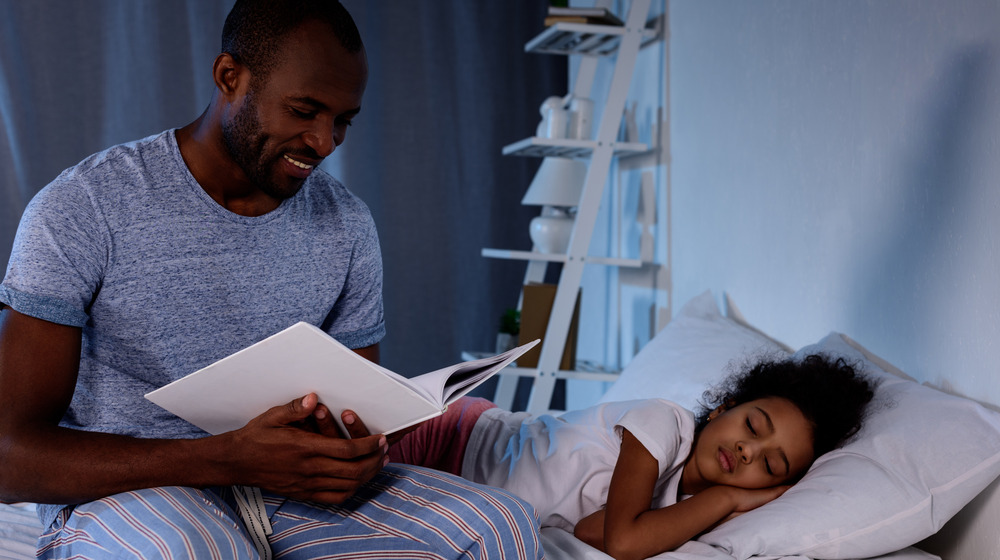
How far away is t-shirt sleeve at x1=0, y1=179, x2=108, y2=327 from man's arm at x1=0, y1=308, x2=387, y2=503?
22mm

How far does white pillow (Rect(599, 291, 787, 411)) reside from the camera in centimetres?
151

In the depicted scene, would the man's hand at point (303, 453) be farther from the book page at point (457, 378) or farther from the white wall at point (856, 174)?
the white wall at point (856, 174)

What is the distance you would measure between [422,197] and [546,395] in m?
0.94

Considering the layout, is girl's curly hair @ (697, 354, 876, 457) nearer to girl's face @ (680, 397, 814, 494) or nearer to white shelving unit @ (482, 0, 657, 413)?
girl's face @ (680, 397, 814, 494)

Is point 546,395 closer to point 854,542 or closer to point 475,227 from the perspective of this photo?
point 475,227

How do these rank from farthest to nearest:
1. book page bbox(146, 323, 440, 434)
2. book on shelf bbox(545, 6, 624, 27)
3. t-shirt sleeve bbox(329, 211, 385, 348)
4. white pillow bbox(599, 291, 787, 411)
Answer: book on shelf bbox(545, 6, 624, 27) < white pillow bbox(599, 291, 787, 411) < t-shirt sleeve bbox(329, 211, 385, 348) < book page bbox(146, 323, 440, 434)

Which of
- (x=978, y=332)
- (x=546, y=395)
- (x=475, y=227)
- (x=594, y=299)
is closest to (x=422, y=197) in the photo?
(x=475, y=227)

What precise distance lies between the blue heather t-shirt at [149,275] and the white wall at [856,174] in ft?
→ 2.82

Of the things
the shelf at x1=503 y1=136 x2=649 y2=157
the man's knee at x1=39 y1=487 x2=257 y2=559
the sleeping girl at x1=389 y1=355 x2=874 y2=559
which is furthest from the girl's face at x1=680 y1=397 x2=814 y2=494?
the shelf at x1=503 y1=136 x2=649 y2=157

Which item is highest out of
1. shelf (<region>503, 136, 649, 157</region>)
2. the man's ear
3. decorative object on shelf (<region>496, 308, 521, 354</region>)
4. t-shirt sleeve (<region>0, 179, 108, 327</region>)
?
the man's ear

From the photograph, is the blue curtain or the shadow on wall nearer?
the shadow on wall

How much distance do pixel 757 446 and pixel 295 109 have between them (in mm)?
770

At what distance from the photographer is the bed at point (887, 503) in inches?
41.4

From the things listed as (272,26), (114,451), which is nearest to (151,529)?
(114,451)
